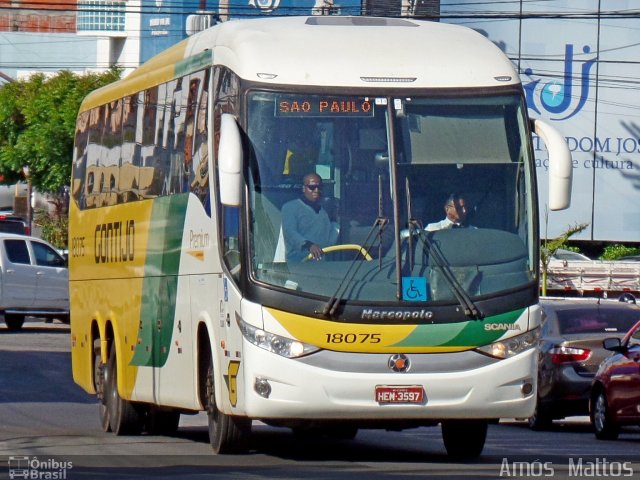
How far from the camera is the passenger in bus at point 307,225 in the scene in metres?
11.1

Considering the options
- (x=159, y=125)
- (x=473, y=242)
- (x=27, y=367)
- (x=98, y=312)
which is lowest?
(x=27, y=367)

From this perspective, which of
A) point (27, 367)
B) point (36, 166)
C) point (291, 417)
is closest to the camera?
point (291, 417)

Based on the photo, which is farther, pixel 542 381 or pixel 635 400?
pixel 542 381

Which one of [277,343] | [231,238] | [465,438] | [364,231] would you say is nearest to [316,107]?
A: [364,231]

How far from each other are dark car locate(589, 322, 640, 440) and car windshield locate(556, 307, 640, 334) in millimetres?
1856

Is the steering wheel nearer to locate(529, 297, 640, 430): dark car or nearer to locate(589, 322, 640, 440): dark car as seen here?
locate(589, 322, 640, 440): dark car

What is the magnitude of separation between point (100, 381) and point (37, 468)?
17.4 ft

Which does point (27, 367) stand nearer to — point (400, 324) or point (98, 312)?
point (98, 312)

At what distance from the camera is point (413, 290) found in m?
11.1

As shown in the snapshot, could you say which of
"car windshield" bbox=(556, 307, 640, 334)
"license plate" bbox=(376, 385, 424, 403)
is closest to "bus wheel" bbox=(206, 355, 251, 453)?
"license plate" bbox=(376, 385, 424, 403)

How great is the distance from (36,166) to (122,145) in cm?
3812

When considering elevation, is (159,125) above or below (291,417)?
above

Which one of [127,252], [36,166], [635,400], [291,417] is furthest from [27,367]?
[36,166]

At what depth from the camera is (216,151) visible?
1193cm
